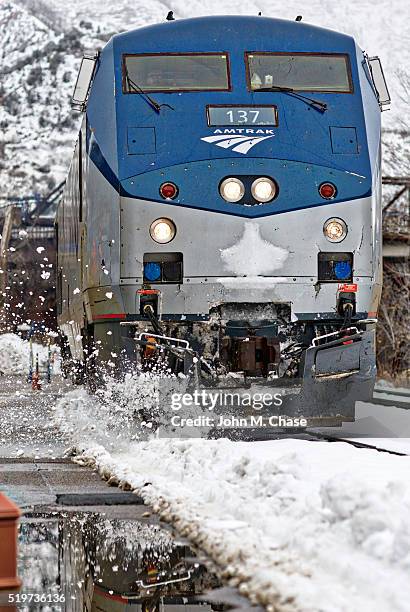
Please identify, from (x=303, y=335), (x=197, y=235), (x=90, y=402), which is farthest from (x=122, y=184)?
(x=90, y=402)

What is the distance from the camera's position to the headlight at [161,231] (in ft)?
39.7

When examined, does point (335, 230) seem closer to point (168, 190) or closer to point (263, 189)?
point (263, 189)

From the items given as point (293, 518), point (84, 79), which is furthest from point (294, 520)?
point (84, 79)

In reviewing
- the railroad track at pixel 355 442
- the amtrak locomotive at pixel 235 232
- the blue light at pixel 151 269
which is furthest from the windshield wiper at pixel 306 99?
the railroad track at pixel 355 442

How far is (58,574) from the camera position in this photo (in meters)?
6.80

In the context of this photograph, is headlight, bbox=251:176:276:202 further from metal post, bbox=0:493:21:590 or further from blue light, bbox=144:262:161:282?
metal post, bbox=0:493:21:590

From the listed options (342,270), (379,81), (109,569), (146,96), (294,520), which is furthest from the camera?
(379,81)

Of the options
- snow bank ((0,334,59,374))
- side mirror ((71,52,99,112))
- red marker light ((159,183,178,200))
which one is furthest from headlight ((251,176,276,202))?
snow bank ((0,334,59,374))

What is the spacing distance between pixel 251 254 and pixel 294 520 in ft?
17.1

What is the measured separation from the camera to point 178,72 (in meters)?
12.9

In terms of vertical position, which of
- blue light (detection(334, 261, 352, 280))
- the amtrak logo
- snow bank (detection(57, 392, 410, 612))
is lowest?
snow bank (detection(57, 392, 410, 612))

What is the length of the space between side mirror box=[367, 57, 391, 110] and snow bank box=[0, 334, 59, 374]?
28.7 m

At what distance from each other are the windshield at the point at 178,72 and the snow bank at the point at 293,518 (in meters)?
4.07

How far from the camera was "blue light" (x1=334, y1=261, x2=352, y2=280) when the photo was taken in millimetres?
12328
